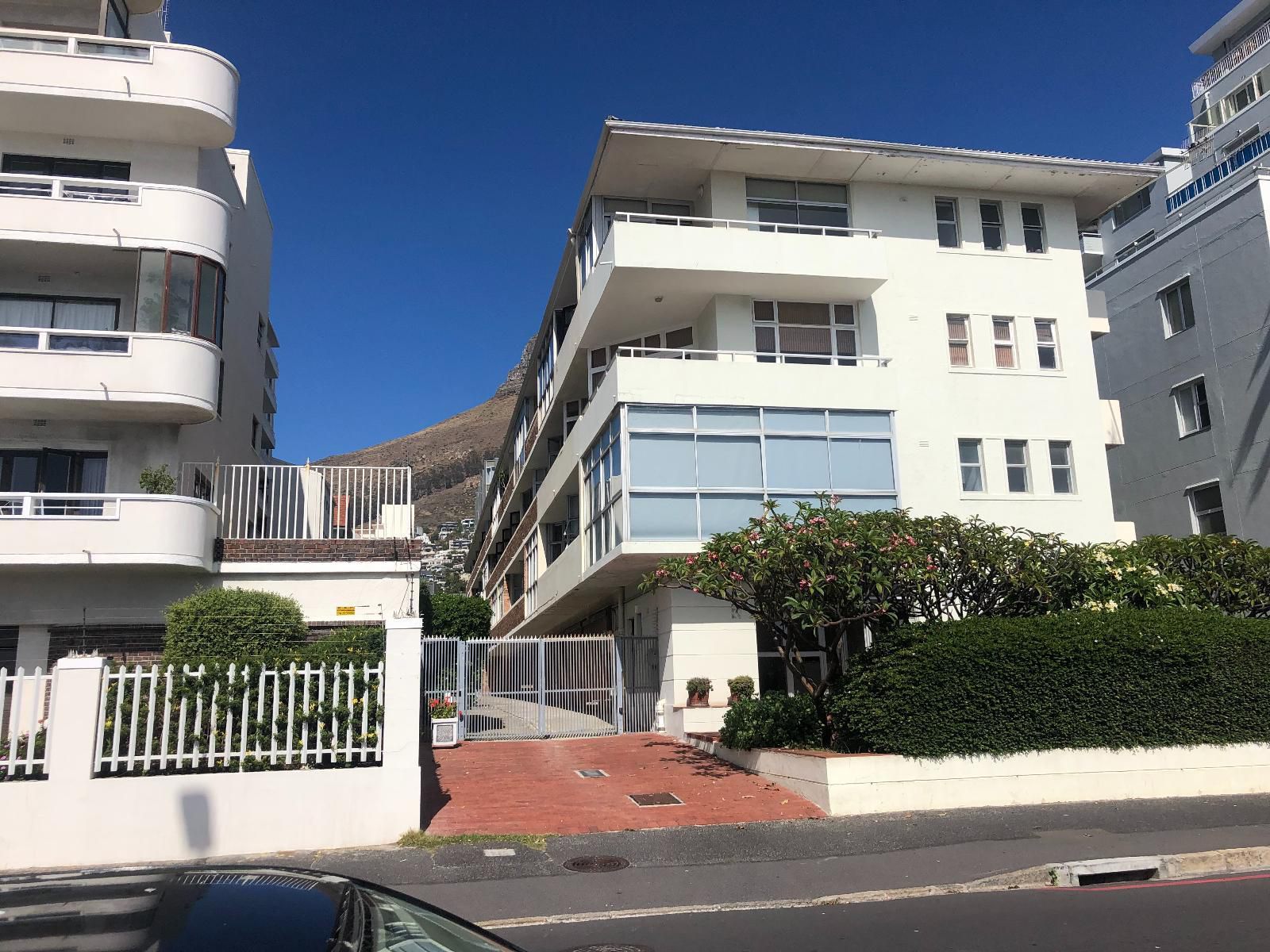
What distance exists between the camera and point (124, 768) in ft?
32.4

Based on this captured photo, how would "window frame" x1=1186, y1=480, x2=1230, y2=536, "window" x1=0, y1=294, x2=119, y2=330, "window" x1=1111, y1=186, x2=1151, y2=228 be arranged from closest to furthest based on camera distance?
"window" x1=0, y1=294, x2=119, y2=330 → "window frame" x1=1186, y1=480, x2=1230, y2=536 → "window" x1=1111, y1=186, x2=1151, y2=228

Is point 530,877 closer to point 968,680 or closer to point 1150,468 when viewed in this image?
point 968,680

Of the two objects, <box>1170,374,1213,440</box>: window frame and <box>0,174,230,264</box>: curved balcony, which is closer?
<box>0,174,230,264</box>: curved balcony

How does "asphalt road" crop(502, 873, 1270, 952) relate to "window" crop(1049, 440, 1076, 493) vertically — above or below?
below

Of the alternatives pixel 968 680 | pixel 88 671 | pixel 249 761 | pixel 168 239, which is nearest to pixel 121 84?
pixel 168 239

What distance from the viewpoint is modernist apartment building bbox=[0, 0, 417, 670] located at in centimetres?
1662

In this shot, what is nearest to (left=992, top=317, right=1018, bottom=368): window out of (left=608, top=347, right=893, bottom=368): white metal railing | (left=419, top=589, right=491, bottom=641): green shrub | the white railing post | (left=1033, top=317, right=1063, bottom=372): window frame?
(left=1033, top=317, right=1063, bottom=372): window frame

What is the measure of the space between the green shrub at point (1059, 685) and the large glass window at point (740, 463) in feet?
19.0

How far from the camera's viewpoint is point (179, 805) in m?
9.63

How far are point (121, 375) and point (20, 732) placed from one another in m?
8.70

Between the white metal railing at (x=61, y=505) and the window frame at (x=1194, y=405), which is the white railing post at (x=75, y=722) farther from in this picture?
the window frame at (x=1194, y=405)

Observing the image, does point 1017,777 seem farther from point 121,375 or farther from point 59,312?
point 59,312

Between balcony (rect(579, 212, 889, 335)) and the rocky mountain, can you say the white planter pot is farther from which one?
the rocky mountain

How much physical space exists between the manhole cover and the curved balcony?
45.0 feet
